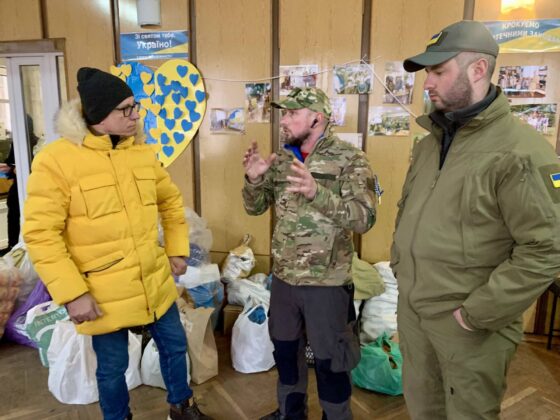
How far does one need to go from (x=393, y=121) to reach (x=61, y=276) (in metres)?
2.14

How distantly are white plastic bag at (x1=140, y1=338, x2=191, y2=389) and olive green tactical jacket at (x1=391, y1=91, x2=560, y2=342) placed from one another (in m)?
1.46

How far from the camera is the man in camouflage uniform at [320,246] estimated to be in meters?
1.67

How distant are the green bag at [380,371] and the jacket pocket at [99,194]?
1.46 meters

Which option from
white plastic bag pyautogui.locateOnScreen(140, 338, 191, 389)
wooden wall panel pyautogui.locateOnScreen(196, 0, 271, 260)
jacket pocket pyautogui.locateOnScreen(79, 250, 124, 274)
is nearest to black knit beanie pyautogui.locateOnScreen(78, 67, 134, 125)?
jacket pocket pyautogui.locateOnScreen(79, 250, 124, 274)

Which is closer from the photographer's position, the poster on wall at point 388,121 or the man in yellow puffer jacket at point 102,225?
the man in yellow puffer jacket at point 102,225

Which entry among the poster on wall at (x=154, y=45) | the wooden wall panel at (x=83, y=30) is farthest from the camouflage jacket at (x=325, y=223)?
the wooden wall panel at (x=83, y=30)

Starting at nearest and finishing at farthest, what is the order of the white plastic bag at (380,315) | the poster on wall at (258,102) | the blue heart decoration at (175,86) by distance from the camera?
the white plastic bag at (380,315), the poster on wall at (258,102), the blue heart decoration at (175,86)

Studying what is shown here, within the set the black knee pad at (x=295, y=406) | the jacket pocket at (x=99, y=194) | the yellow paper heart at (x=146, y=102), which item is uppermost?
the yellow paper heart at (x=146, y=102)

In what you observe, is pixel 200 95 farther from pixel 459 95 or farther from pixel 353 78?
pixel 459 95

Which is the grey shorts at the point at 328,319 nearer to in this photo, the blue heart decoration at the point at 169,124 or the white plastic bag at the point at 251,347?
the white plastic bag at the point at 251,347

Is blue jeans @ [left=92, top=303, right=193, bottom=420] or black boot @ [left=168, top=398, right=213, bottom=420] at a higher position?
blue jeans @ [left=92, top=303, right=193, bottom=420]

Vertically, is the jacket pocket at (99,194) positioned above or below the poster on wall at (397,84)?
below

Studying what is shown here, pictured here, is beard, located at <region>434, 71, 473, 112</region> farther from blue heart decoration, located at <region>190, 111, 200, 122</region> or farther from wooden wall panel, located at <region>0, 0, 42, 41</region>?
wooden wall panel, located at <region>0, 0, 42, 41</region>

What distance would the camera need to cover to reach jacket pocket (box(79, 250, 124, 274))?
157cm
